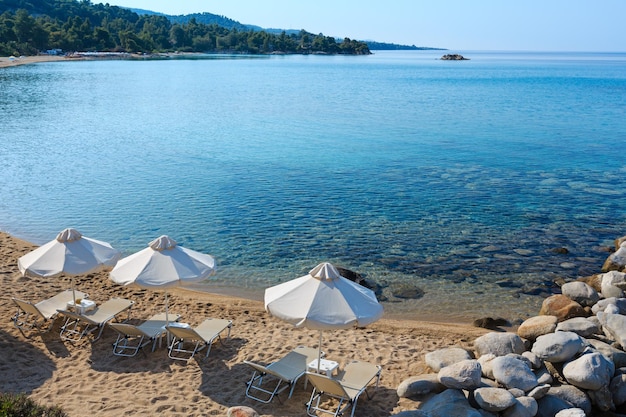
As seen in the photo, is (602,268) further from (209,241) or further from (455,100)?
(455,100)

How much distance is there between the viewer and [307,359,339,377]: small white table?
9.30 metres

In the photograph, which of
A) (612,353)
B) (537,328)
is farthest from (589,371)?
(537,328)

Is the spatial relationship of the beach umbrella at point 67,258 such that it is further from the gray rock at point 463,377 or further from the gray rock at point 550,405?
the gray rock at point 550,405

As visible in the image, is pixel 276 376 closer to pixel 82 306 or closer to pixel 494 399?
pixel 494 399

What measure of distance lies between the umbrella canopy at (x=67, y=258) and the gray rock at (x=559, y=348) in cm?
808

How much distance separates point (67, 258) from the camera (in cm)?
1055

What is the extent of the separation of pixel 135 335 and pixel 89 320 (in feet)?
3.65

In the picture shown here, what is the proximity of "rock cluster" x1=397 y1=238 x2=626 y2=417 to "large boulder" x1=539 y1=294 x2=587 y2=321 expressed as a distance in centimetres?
154

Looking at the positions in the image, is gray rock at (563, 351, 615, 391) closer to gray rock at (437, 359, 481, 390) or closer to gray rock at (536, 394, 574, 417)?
gray rock at (536, 394, 574, 417)

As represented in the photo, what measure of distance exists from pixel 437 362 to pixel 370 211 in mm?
12798

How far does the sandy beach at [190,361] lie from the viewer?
9.01m

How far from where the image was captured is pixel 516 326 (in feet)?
Result: 43.9

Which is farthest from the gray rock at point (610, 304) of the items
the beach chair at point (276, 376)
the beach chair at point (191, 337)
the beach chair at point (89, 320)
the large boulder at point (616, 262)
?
the beach chair at point (89, 320)

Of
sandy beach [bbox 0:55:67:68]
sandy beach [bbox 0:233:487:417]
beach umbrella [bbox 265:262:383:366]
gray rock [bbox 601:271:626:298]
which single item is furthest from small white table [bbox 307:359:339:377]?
sandy beach [bbox 0:55:67:68]
